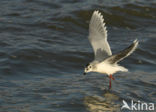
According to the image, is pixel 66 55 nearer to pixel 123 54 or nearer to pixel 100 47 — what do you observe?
pixel 100 47

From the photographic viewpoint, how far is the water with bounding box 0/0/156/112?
30.7ft

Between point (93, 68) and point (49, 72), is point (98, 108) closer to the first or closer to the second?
point (93, 68)

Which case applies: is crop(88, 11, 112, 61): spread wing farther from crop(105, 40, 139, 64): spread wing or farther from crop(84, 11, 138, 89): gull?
crop(105, 40, 139, 64): spread wing

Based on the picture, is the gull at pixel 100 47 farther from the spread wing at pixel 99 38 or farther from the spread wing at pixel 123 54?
the spread wing at pixel 123 54

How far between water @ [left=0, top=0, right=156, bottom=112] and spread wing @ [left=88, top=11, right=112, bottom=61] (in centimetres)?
88

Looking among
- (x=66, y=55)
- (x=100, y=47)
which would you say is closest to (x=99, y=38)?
(x=100, y=47)

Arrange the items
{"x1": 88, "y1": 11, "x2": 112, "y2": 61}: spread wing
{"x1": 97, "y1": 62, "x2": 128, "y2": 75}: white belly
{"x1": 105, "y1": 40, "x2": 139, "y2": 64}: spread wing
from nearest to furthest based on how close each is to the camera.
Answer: {"x1": 105, "y1": 40, "x2": 139, "y2": 64}: spread wing → {"x1": 97, "y1": 62, "x2": 128, "y2": 75}: white belly → {"x1": 88, "y1": 11, "x2": 112, "y2": 61}: spread wing

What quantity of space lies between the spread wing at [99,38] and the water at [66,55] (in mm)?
879

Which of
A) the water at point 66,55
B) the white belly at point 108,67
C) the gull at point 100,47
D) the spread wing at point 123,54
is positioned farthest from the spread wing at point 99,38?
the water at point 66,55

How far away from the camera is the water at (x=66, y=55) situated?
368 inches

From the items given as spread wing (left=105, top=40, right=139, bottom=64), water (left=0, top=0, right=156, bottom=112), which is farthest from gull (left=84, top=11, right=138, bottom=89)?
water (left=0, top=0, right=156, bottom=112)

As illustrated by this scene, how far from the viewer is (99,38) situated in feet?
31.9

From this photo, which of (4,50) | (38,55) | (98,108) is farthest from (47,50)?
(98,108)

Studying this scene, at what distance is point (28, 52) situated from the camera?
12.2 meters
